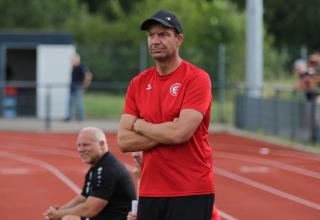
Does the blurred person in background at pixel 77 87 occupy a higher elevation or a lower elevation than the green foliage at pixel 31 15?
lower

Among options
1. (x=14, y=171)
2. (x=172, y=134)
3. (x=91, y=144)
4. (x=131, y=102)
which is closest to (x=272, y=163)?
(x=14, y=171)

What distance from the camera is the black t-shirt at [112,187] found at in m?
8.19

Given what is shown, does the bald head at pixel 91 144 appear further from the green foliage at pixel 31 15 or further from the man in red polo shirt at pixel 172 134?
the green foliage at pixel 31 15

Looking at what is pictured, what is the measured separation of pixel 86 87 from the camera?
26.8 metres

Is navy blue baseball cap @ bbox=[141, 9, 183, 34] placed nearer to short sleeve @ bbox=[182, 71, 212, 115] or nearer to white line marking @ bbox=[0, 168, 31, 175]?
short sleeve @ bbox=[182, 71, 212, 115]

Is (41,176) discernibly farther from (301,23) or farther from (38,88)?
(301,23)

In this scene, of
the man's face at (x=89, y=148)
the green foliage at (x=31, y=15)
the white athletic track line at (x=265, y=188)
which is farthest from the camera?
the green foliage at (x=31, y=15)

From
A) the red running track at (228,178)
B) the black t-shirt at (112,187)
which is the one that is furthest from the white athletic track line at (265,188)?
the black t-shirt at (112,187)

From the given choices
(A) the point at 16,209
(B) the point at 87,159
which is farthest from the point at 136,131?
(A) the point at 16,209

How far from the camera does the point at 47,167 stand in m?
16.4

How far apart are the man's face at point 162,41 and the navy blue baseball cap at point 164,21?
25 mm

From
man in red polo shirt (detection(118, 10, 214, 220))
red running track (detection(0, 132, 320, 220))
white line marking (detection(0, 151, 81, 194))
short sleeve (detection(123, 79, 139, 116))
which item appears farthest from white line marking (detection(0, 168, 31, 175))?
man in red polo shirt (detection(118, 10, 214, 220))

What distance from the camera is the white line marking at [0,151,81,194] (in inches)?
538

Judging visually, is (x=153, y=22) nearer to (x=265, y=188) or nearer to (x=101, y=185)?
Result: (x=101, y=185)
